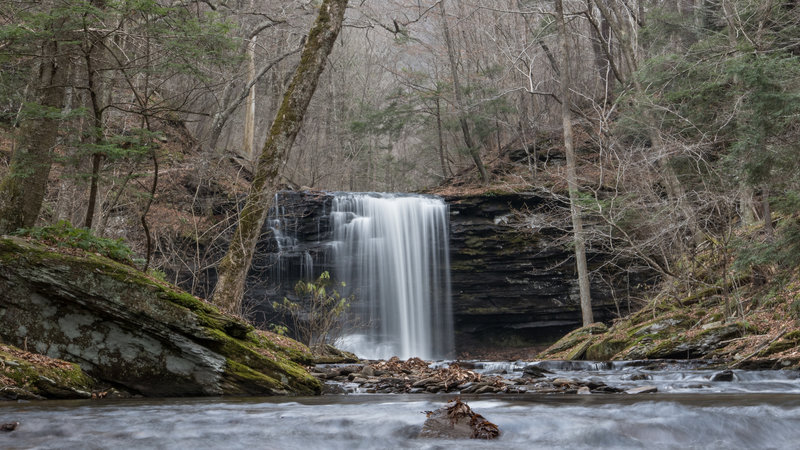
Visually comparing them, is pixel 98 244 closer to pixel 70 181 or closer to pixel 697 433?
pixel 70 181

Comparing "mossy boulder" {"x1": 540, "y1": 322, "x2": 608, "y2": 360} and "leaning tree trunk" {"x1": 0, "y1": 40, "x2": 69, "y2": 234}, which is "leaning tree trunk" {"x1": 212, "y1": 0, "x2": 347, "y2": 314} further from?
"mossy boulder" {"x1": 540, "y1": 322, "x2": 608, "y2": 360}

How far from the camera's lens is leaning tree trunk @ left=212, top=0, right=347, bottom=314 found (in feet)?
25.7

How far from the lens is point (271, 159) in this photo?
8.19m

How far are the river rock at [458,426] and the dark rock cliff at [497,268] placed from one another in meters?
13.5

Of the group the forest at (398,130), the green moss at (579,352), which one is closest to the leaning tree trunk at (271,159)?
the forest at (398,130)

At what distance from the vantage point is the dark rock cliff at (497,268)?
17047 mm

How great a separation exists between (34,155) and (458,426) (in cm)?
546

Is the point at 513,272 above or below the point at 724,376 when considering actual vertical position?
above

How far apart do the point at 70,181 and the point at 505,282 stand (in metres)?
13.0

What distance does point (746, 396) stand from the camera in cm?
479

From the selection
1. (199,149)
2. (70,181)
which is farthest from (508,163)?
(70,181)

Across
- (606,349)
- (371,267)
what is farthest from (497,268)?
(606,349)

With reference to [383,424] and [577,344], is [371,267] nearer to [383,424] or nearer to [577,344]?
[577,344]

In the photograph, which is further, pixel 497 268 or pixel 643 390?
pixel 497 268
